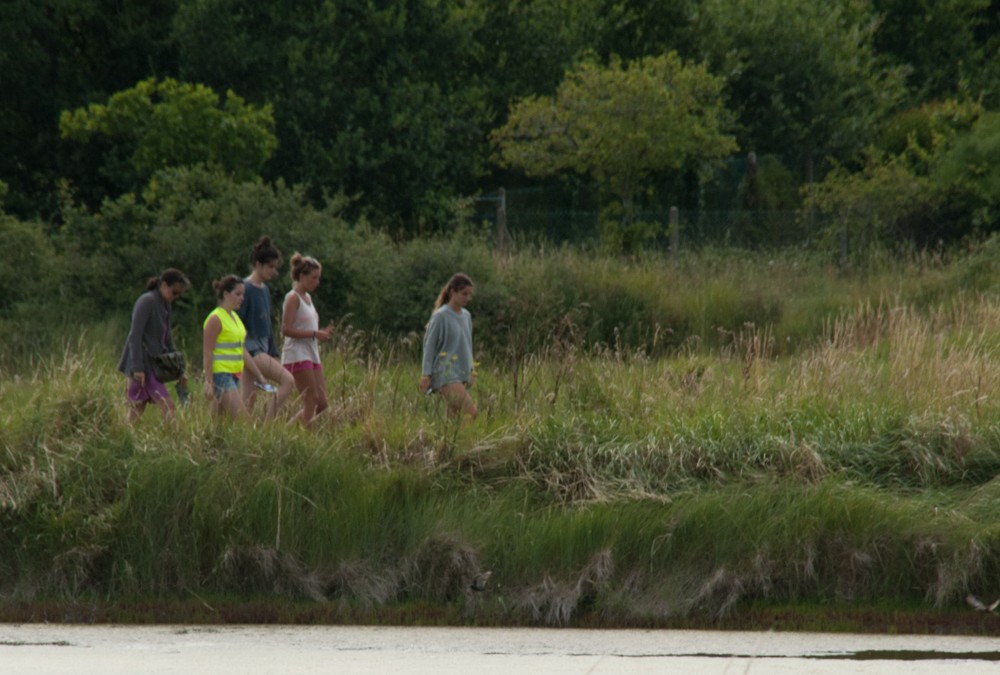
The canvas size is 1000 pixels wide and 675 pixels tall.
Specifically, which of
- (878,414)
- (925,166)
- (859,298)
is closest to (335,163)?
(925,166)

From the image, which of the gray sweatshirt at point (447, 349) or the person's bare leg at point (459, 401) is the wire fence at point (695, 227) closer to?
the gray sweatshirt at point (447, 349)

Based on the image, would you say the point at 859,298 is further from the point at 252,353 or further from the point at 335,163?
the point at 335,163

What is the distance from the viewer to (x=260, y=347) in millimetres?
11797

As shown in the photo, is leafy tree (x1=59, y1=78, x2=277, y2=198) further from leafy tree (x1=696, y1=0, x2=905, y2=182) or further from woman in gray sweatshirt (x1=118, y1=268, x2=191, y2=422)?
leafy tree (x1=696, y1=0, x2=905, y2=182)

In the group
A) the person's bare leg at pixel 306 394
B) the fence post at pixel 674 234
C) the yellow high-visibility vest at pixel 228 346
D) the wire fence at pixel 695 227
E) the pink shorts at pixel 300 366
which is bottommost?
the wire fence at pixel 695 227

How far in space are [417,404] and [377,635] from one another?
275 cm

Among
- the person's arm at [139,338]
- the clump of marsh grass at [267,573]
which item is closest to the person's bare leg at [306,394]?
the person's arm at [139,338]

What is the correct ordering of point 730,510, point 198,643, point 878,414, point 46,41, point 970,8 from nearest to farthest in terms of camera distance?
1. point 198,643
2. point 730,510
3. point 878,414
4. point 46,41
5. point 970,8

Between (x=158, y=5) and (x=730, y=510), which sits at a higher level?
(x=158, y=5)

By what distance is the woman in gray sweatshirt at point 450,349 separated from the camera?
1098 cm

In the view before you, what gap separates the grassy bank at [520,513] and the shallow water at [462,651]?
26 centimetres

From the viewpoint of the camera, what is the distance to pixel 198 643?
323 inches

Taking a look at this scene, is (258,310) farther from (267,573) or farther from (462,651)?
(462,651)

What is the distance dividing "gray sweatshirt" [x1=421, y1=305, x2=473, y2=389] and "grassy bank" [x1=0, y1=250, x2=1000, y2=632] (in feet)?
2.54
